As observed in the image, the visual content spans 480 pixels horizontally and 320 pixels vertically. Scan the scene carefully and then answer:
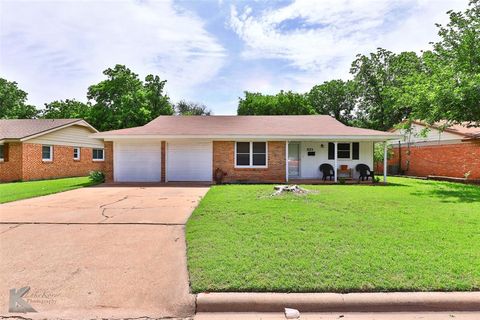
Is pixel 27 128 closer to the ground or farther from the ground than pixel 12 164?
farther from the ground

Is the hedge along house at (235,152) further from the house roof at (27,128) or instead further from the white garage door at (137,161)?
the house roof at (27,128)

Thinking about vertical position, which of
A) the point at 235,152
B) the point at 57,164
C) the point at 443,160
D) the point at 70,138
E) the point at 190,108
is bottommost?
the point at 57,164

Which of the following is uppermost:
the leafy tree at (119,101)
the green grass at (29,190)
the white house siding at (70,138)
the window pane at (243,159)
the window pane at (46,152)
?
the leafy tree at (119,101)

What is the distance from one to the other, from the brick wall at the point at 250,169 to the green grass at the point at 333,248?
7.45m

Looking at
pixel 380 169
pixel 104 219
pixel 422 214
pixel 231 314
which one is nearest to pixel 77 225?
pixel 104 219

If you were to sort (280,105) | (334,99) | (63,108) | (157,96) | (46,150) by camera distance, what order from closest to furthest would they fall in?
(46,150) → (280,105) → (157,96) → (63,108) → (334,99)

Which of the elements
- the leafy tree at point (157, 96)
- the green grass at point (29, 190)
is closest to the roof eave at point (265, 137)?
the green grass at point (29, 190)

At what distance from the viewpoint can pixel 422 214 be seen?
722 centimetres

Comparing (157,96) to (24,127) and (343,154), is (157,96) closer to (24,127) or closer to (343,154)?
(24,127)

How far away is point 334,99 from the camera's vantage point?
43.5m

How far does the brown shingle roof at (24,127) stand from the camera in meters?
18.5

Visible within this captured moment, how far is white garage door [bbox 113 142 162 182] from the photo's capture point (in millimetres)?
15945

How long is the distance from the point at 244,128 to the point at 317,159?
178 inches

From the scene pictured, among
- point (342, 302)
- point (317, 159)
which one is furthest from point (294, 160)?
point (342, 302)
